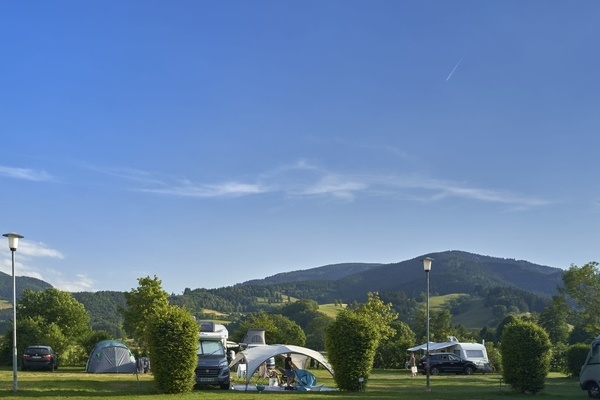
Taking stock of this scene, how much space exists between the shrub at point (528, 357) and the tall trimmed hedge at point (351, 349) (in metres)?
4.94

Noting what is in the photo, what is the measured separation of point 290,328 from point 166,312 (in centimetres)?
4186

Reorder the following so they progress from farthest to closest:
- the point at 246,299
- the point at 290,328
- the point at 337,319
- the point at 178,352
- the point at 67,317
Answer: the point at 246,299 < the point at 290,328 < the point at 67,317 < the point at 337,319 < the point at 178,352

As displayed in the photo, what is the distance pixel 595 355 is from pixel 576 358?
16614mm

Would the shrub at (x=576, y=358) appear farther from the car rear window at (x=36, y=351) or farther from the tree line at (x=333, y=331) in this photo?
the car rear window at (x=36, y=351)

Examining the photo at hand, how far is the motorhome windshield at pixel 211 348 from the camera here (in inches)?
1022

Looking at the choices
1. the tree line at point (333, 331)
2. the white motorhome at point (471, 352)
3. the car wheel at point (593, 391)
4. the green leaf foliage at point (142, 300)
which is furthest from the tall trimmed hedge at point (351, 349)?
the green leaf foliage at point (142, 300)

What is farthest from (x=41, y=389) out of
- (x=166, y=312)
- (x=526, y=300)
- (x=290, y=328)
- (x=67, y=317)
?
(x=526, y=300)

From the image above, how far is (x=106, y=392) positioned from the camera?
2181 centimetres

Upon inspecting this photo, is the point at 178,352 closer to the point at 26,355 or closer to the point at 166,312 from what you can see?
the point at 166,312

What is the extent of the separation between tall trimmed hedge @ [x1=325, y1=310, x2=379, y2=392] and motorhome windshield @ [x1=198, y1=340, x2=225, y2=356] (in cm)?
486

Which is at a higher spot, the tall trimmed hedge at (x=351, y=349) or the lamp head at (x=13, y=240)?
the lamp head at (x=13, y=240)

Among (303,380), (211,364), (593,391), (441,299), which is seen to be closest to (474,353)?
(303,380)

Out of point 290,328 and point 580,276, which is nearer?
point 580,276

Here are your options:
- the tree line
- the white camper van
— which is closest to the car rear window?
the tree line
